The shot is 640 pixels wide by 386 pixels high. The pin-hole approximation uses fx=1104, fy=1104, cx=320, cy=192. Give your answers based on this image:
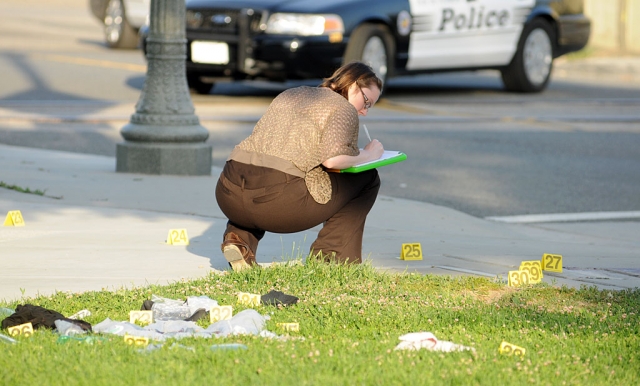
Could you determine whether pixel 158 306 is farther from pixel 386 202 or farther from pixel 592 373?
pixel 386 202

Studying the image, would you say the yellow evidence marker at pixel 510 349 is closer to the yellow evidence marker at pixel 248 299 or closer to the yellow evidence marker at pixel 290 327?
the yellow evidence marker at pixel 290 327

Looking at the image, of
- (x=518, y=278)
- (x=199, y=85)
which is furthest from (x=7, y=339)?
(x=199, y=85)

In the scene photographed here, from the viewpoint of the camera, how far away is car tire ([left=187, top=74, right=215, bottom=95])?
1431 centimetres

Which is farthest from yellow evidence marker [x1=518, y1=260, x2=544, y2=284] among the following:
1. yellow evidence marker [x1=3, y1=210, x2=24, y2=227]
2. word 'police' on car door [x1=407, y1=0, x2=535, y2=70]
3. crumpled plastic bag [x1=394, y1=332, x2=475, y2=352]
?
word 'police' on car door [x1=407, y1=0, x2=535, y2=70]

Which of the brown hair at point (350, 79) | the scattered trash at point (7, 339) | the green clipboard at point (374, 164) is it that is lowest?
the scattered trash at point (7, 339)

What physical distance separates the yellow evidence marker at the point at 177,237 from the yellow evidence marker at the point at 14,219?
982mm

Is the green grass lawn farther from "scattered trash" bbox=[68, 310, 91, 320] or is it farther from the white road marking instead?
the white road marking

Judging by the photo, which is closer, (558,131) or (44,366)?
(44,366)

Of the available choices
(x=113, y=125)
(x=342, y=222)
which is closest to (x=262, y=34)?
(x=113, y=125)

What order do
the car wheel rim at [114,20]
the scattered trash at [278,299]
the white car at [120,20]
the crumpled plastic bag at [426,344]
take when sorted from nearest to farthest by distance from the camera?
1. the crumpled plastic bag at [426,344]
2. the scattered trash at [278,299]
3. the white car at [120,20]
4. the car wheel rim at [114,20]

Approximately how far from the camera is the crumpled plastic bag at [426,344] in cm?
401

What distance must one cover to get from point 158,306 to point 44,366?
2.95ft

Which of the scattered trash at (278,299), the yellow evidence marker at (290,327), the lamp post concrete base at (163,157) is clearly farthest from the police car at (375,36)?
the yellow evidence marker at (290,327)

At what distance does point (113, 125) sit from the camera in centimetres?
1175
